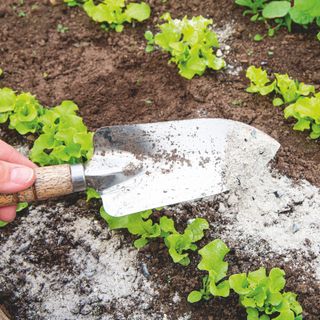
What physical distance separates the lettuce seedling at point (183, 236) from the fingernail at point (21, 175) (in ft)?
2.03

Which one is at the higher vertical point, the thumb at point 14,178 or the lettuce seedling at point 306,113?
the thumb at point 14,178

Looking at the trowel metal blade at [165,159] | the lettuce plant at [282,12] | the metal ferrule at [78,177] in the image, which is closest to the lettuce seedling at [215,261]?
the trowel metal blade at [165,159]

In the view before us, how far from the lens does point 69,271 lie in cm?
242

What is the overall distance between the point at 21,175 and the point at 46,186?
119 mm

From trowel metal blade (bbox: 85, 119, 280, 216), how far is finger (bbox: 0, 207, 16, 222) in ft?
1.35

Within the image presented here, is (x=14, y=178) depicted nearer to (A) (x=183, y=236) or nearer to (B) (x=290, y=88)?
(A) (x=183, y=236)

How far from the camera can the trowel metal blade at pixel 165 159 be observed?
221cm

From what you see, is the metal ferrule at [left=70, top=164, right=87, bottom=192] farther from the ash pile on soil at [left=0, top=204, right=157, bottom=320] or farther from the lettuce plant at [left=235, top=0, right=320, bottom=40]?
the lettuce plant at [left=235, top=0, right=320, bottom=40]

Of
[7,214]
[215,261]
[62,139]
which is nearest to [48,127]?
[62,139]

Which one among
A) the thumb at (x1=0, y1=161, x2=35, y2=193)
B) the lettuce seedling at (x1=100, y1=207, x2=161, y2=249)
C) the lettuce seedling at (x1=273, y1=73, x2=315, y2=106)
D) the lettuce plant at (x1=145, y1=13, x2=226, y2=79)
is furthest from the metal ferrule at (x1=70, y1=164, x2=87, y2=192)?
the lettuce seedling at (x1=273, y1=73, x2=315, y2=106)

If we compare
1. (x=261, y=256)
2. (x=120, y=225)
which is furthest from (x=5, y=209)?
(x=261, y=256)

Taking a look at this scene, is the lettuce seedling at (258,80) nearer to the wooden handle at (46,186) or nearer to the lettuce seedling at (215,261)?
the lettuce seedling at (215,261)

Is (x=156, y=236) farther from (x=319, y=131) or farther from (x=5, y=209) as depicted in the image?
(x=319, y=131)

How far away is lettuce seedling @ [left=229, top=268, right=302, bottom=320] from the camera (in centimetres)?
216
